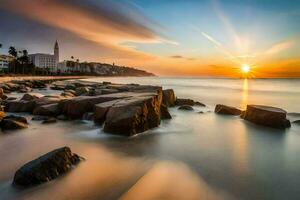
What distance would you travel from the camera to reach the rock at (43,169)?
6105 millimetres

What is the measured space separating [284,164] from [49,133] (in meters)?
8.99

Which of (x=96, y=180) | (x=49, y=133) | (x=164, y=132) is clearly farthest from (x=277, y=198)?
(x=49, y=133)

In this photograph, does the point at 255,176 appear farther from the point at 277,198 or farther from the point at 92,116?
the point at 92,116

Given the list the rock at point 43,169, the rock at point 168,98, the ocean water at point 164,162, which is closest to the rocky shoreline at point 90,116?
the rock at point 43,169

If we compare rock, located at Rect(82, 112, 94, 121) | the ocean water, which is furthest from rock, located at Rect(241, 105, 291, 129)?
rock, located at Rect(82, 112, 94, 121)

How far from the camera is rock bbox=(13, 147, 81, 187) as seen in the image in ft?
20.0

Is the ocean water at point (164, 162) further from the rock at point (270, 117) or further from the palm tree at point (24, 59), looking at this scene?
the palm tree at point (24, 59)

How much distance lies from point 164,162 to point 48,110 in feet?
31.9

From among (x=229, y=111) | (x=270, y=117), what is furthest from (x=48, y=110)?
(x=270, y=117)

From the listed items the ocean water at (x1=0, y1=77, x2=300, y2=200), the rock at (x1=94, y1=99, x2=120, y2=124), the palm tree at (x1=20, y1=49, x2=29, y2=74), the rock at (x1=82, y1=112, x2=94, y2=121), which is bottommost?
the ocean water at (x1=0, y1=77, x2=300, y2=200)

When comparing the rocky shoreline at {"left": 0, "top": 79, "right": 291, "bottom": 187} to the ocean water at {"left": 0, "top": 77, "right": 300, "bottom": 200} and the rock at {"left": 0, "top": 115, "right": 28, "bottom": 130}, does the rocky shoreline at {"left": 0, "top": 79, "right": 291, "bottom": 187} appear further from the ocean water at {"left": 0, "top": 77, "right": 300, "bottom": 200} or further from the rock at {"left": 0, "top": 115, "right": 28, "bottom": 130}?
the ocean water at {"left": 0, "top": 77, "right": 300, "bottom": 200}

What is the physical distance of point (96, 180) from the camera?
6605 millimetres

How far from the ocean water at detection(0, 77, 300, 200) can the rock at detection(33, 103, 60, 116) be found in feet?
6.88

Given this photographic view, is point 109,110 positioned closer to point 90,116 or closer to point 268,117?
point 90,116
